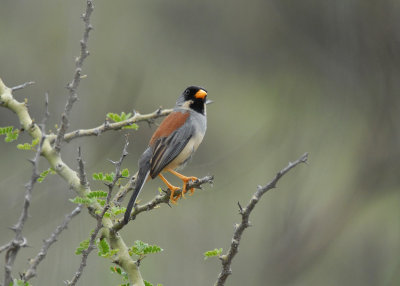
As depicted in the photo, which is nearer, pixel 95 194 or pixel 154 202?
pixel 95 194

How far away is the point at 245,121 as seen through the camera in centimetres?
762

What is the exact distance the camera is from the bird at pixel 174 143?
2.89m

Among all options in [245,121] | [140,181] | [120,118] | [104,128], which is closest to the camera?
[104,128]

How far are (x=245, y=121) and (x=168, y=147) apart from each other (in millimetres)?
4597

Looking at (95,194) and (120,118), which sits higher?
(120,118)

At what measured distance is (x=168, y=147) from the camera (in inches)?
122

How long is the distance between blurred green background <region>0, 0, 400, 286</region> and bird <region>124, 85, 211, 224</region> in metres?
1.61

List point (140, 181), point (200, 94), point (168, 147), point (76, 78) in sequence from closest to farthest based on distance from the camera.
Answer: point (76, 78), point (140, 181), point (168, 147), point (200, 94)

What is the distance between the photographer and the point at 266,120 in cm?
742

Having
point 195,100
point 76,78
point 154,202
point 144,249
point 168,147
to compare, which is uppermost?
point 195,100

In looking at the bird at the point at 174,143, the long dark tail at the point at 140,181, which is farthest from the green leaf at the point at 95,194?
the bird at the point at 174,143

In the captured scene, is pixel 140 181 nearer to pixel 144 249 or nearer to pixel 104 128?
pixel 104 128

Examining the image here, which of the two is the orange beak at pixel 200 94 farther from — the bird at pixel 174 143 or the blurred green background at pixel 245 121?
the blurred green background at pixel 245 121

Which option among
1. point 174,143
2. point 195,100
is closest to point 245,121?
point 195,100
